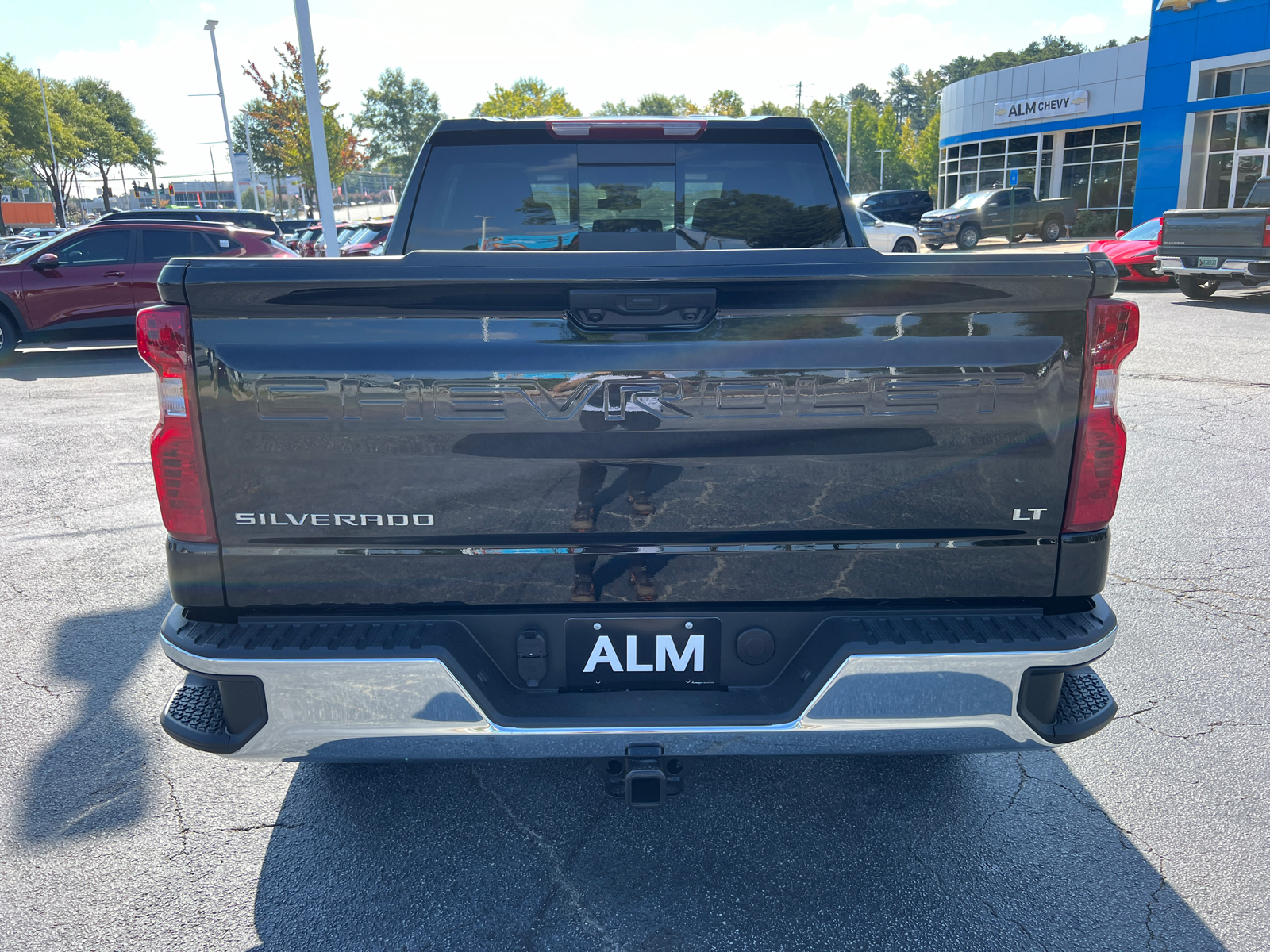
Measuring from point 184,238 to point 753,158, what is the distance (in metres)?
12.3

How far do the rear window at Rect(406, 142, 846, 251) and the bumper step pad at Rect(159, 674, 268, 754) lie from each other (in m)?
2.07

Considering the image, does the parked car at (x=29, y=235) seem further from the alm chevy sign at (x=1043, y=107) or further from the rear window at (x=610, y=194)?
the alm chevy sign at (x=1043, y=107)

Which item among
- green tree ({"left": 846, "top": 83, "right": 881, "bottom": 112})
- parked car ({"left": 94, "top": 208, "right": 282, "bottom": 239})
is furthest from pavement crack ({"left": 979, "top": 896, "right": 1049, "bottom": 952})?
green tree ({"left": 846, "top": 83, "right": 881, "bottom": 112})

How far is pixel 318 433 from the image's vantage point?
2100 millimetres

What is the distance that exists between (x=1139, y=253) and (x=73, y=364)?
1904 cm

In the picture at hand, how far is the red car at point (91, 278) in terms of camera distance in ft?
43.1

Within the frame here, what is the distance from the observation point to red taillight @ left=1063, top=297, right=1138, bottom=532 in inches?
83.6

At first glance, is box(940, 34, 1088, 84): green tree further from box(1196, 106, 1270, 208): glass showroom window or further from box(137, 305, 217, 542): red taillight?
box(137, 305, 217, 542): red taillight

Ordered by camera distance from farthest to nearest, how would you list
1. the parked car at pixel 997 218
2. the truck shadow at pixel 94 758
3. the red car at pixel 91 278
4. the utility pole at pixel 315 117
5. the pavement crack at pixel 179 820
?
the parked car at pixel 997 218 < the utility pole at pixel 315 117 < the red car at pixel 91 278 < the truck shadow at pixel 94 758 < the pavement crack at pixel 179 820

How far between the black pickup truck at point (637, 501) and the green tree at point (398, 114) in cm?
11455

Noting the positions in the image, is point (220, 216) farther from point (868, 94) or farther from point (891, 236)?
point (868, 94)

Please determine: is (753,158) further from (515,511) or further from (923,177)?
(923,177)

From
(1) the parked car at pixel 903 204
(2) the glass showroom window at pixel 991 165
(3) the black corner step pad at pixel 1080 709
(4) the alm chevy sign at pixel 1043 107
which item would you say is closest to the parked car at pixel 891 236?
(1) the parked car at pixel 903 204

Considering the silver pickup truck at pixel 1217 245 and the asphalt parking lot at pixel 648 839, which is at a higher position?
the silver pickup truck at pixel 1217 245
